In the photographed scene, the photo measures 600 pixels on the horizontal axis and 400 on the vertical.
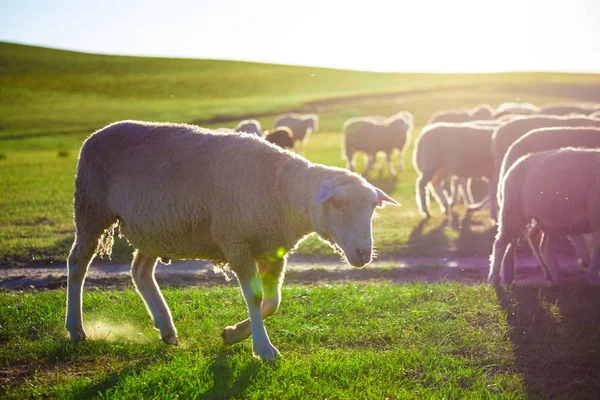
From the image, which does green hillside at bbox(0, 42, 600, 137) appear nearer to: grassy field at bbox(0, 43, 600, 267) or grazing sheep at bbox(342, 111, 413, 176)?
grassy field at bbox(0, 43, 600, 267)

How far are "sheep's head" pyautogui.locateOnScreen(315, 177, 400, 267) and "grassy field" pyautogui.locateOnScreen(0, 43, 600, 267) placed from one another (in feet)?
21.0

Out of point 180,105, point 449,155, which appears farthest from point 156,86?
point 449,155

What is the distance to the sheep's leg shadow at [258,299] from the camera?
5715 mm

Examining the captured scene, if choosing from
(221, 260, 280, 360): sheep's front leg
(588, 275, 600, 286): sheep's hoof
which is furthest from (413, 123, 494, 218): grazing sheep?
(221, 260, 280, 360): sheep's front leg

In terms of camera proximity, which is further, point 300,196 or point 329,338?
point 329,338

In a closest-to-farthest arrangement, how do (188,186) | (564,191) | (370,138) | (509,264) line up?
(188,186), (564,191), (509,264), (370,138)

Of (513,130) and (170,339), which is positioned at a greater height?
(513,130)

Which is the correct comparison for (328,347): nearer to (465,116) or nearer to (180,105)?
(465,116)

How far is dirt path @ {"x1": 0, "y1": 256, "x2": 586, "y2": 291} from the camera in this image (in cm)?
950

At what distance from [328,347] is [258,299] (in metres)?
1.03

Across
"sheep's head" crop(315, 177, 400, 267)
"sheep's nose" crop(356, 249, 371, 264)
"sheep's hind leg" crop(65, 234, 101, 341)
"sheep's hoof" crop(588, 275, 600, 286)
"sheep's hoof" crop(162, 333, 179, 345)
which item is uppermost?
"sheep's head" crop(315, 177, 400, 267)

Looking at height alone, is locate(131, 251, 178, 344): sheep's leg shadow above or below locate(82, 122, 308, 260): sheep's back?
below

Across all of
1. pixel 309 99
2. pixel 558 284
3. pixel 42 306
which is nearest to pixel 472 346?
pixel 558 284

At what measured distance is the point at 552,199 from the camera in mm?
8680
